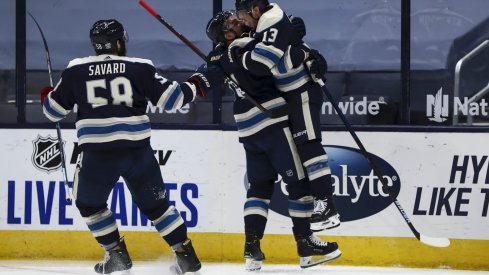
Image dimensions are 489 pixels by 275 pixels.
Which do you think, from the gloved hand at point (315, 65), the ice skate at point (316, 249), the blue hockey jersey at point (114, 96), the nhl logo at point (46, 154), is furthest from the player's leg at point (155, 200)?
the nhl logo at point (46, 154)

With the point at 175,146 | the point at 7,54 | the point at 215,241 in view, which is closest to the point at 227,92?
the point at 175,146

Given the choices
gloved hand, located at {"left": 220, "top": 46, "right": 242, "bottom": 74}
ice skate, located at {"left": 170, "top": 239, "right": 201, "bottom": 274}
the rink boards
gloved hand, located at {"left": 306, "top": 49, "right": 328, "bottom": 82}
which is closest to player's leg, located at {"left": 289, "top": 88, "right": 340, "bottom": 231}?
gloved hand, located at {"left": 306, "top": 49, "right": 328, "bottom": 82}

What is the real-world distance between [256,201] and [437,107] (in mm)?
1196

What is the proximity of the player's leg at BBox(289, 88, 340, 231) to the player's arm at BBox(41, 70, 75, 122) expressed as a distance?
1.15 meters

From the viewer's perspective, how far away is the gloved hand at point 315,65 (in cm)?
609

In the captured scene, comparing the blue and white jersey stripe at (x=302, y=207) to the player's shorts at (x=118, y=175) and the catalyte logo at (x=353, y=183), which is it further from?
the player's shorts at (x=118, y=175)

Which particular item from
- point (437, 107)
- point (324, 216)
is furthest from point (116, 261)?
point (437, 107)

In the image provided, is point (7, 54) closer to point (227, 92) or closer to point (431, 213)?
point (227, 92)

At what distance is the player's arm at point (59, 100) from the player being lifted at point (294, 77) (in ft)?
2.76

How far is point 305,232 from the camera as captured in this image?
6.18m

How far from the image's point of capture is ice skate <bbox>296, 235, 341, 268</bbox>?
20.1 feet

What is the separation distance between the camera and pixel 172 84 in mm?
5734

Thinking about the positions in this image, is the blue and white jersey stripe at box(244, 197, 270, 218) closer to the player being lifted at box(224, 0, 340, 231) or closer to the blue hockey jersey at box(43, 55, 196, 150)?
the player being lifted at box(224, 0, 340, 231)

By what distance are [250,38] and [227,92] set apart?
0.81 meters
